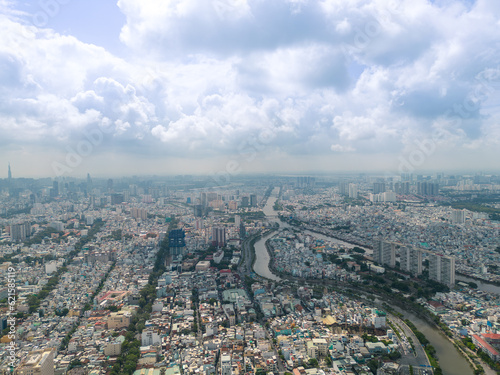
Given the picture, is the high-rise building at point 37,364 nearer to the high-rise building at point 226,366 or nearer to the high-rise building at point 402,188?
the high-rise building at point 226,366

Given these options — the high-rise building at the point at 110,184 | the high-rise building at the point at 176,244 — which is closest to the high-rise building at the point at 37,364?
the high-rise building at the point at 176,244

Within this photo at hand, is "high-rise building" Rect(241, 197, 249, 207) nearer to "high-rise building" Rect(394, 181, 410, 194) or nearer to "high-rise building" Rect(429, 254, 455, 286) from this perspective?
"high-rise building" Rect(394, 181, 410, 194)

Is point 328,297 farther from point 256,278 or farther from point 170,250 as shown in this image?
point 170,250

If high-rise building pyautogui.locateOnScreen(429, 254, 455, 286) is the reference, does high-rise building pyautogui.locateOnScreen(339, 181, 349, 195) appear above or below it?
above

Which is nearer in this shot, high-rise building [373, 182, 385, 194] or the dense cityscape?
the dense cityscape

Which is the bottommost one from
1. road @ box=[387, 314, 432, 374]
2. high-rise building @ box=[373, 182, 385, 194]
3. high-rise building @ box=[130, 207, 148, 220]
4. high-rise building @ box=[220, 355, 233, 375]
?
road @ box=[387, 314, 432, 374]

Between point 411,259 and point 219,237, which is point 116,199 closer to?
point 219,237

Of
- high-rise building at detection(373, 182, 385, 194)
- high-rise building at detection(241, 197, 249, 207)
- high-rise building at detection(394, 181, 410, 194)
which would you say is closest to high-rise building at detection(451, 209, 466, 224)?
high-rise building at detection(394, 181, 410, 194)
